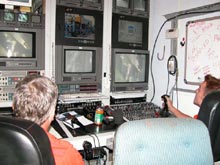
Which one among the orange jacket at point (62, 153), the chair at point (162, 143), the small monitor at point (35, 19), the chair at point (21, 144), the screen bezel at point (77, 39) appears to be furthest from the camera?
the screen bezel at point (77, 39)

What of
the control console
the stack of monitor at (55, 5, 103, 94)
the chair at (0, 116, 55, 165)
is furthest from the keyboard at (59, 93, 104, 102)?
the chair at (0, 116, 55, 165)

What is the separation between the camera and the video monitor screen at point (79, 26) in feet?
7.36

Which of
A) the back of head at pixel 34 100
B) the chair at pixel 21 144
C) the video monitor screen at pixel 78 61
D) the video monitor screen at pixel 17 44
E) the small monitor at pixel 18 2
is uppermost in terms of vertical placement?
the small monitor at pixel 18 2

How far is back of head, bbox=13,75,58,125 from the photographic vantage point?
980mm

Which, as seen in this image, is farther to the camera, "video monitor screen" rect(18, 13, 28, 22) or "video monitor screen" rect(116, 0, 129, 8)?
"video monitor screen" rect(116, 0, 129, 8)

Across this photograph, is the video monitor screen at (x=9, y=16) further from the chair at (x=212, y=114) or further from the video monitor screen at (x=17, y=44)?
the chair at (x=212, y=114)

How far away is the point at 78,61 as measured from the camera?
7.68ft

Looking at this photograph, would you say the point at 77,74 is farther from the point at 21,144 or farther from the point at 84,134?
the point at 21,144

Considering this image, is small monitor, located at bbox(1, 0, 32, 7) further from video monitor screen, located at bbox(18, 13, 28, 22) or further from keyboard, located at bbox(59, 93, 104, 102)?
keyboard, located at bbox(59, 93, 104, 102)

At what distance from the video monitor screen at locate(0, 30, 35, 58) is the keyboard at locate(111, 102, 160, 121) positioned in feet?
3.15

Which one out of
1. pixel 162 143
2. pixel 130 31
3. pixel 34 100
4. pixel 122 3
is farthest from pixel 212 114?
pixel 122 3

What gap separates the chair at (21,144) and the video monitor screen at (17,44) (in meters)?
1.42

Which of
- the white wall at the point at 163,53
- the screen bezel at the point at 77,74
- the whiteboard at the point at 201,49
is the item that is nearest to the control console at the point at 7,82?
the screen bezel at the point at 77,74

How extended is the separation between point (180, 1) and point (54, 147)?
6.90 ft
